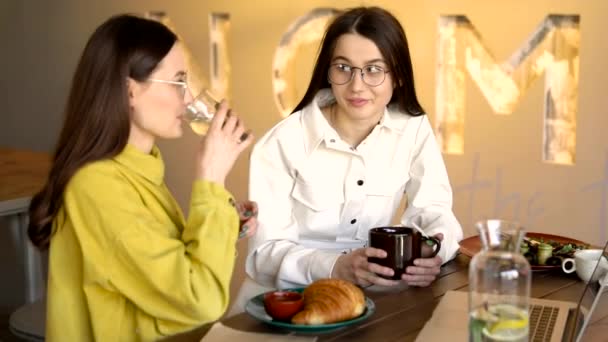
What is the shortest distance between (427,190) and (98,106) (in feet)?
2.92

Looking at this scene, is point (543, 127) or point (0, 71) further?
point (0, 71)

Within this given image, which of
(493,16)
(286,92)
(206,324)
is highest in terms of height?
(493,16)

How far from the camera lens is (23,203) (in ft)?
9.90

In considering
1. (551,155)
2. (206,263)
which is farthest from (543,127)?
(206,263)

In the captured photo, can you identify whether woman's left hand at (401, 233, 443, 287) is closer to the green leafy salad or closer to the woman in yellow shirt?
the green leafy salad

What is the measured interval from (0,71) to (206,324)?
3.63 metres

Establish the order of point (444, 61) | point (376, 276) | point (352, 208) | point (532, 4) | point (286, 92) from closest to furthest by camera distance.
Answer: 1. point (376, 276)
2. point (352, 208)
3. point (532, 4)
4. point (444, 61)
5. point (286, 92)

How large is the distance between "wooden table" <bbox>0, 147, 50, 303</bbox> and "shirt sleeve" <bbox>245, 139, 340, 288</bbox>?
132 cm

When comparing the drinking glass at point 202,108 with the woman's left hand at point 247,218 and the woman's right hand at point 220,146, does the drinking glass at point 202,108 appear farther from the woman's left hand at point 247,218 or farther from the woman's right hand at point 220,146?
the woman's left hand at point 247,218

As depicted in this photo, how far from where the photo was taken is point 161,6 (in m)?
3.99

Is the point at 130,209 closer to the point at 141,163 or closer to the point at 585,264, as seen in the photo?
the point at 141,163

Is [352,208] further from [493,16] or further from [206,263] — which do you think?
[493,16]

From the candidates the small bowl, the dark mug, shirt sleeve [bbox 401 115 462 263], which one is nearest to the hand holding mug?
the dark mug

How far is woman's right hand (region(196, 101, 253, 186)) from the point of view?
5.24ft
